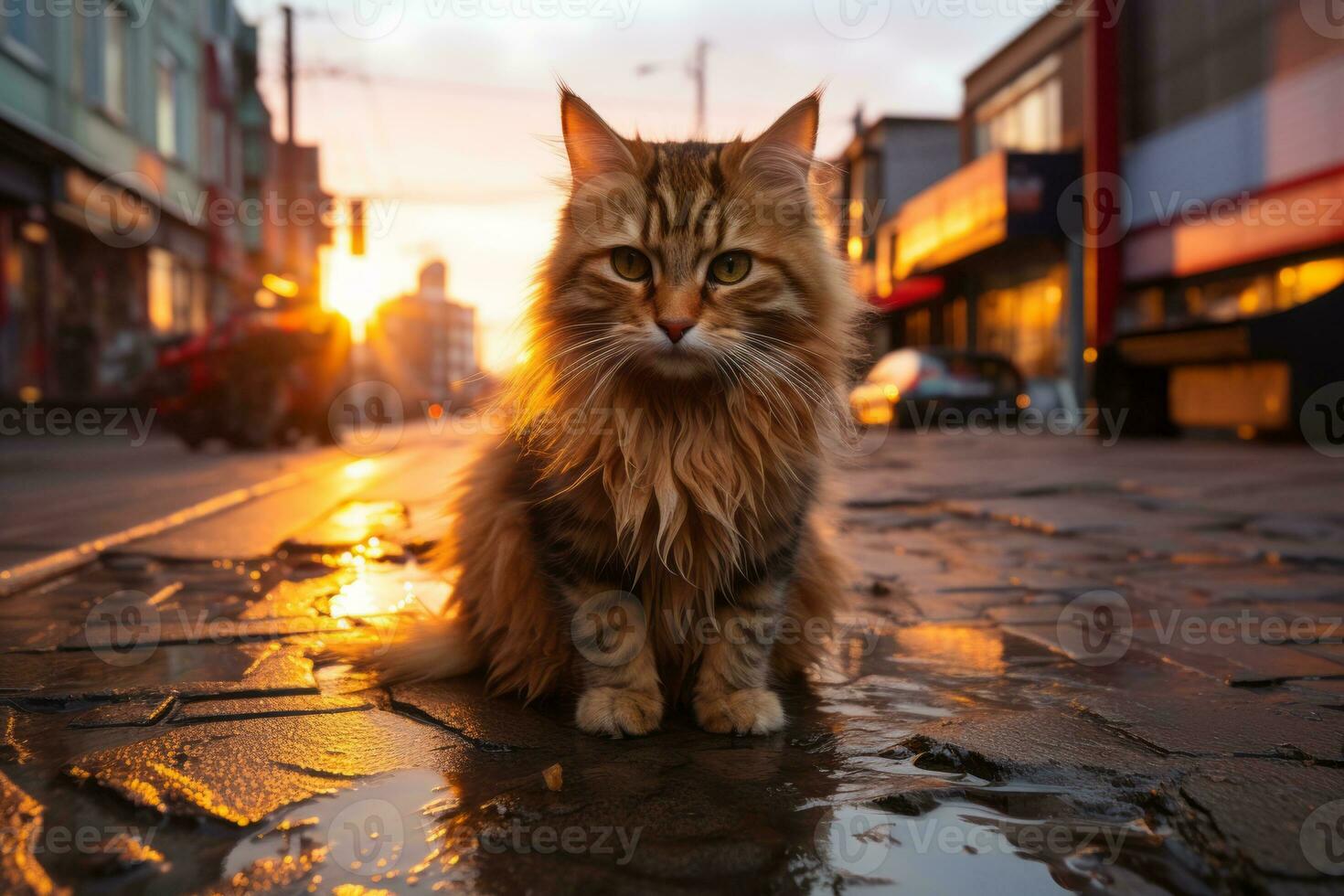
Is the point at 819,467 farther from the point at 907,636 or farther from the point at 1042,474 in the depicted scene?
the point at 1042,474

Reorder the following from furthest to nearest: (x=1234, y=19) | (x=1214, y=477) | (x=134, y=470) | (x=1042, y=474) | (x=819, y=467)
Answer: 1. (x=1234, y=19)
2. (x=134, y=470)
3. (x=1042, y=474)
4. (x=1214, y=477)
5. (x=819, y=467)

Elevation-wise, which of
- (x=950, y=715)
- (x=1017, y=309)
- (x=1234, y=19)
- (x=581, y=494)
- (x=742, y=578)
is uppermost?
(x=1234, y=19)

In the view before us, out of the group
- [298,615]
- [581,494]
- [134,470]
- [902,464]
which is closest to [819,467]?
[581,494]

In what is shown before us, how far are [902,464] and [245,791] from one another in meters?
8.12

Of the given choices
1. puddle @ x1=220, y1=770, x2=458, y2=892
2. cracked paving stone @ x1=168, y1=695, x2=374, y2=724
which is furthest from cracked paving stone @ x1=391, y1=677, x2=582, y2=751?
puddle @ x1=220, y1=770, x2=458, y2=892

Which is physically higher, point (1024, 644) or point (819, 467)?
point (819, 467)

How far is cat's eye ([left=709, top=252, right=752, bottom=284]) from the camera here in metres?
2.26

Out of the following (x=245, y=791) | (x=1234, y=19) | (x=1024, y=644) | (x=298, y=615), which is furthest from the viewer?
(x=1234, y=19)

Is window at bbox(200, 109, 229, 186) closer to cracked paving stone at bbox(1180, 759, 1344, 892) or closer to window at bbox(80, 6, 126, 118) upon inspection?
window at bbox(80, 6, 126, 118)

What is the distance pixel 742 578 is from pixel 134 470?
8.05 meters

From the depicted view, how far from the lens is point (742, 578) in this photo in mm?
2158

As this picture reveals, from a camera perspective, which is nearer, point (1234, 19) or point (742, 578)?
point (742, 578)

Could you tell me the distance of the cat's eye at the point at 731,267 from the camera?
226 cm

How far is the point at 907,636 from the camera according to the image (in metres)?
2.83
